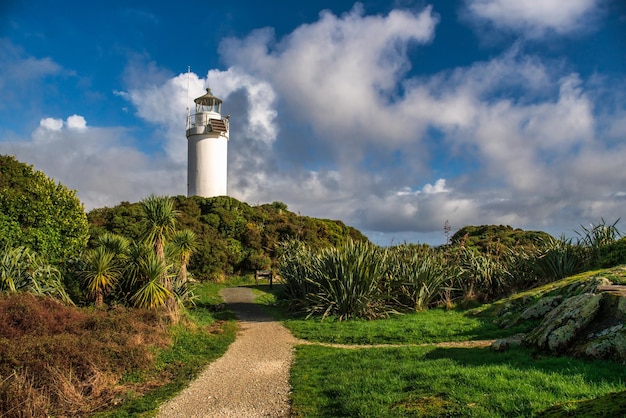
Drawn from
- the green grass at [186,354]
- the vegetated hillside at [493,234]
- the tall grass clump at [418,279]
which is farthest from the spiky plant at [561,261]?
the vegetated hillside at [493,234]

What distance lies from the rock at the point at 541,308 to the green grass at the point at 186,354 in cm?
714

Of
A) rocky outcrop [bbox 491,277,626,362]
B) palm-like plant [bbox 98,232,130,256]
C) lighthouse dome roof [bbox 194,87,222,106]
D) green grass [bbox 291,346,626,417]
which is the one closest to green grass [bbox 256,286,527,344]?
green grass [bbox 291,346,626,417]

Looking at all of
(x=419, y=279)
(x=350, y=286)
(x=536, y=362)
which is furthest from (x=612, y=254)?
(x=536, y=362)

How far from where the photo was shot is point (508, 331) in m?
9.65

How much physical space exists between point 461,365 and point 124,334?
22.4 ft

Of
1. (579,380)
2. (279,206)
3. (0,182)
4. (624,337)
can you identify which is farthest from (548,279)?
(279,206)

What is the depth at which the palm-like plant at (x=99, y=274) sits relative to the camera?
12.6 m

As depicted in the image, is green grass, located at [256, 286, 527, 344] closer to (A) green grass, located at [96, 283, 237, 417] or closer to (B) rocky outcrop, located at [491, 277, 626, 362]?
(A) green grass, located at [96, 283, 237, 417]

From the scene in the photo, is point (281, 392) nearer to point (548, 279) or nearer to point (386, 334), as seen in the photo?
point (386, 334)

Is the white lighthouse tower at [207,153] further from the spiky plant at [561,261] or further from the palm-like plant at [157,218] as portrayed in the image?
the spiky plant at [561,261]

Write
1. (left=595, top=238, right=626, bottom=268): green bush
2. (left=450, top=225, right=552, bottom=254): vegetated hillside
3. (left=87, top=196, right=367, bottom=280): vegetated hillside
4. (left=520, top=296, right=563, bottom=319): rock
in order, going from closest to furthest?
(left=520, top=296, right=563, bottom=319): rock, (left=595, top=238, right=626, bottom=268): green bush, (left=87, top=196, right=367, bottom=280): vegetated hillside, (left=450, top=225, right=552, bottom=254): vegetated hillside

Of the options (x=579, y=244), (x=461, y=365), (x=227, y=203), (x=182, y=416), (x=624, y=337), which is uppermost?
(x=227, y=203)

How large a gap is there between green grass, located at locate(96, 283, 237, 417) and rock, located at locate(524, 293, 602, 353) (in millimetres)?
5897

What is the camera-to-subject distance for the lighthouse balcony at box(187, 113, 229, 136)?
1501 inches
